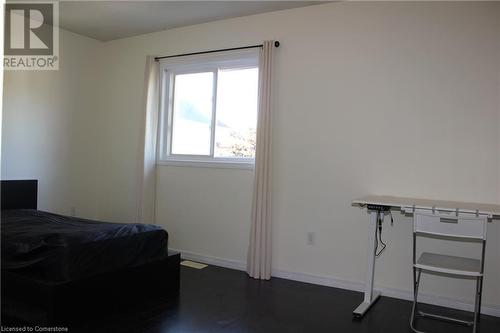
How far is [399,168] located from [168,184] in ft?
8.51

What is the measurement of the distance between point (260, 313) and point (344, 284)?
39.5 inches

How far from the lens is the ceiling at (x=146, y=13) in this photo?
384 cm

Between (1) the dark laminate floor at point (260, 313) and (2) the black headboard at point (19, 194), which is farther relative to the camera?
(2) the black headboard at point (19, 194)

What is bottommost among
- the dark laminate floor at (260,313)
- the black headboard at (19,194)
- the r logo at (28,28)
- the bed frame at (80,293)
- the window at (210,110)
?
the dark laminate floor at (260,313)

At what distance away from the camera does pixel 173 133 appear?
4.79 m

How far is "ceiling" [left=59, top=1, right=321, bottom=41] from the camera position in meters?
3.84

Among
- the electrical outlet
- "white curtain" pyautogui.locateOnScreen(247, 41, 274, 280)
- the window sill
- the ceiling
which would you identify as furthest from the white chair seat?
the ceiling

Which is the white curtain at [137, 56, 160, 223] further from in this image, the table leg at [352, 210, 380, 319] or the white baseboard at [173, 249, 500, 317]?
the table leg at [352, 210, 380, 319]

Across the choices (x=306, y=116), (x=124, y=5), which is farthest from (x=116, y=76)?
(x=306, y=116)

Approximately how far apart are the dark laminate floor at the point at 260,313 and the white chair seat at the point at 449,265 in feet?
1.60

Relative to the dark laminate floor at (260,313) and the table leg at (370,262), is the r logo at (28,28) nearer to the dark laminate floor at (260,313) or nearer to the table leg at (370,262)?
the dark laminate floor at (260,313)

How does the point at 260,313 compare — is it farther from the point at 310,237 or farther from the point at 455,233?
the point at 455,233

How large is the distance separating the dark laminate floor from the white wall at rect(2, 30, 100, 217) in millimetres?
2273

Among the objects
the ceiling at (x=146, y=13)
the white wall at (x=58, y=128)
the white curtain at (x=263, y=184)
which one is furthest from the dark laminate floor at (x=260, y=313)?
the ceiling at (x=146, y=13)
